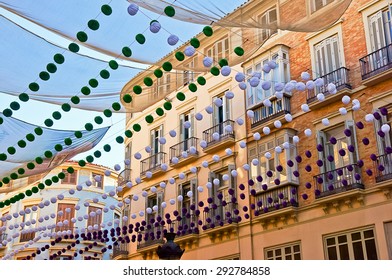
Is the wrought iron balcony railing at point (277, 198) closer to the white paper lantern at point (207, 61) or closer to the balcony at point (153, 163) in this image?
the balcony at point (153, 163)

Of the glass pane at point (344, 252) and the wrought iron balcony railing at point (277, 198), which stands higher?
the wrought iron balcony railing at point (277, 198)

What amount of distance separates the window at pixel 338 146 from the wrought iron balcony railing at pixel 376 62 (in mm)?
1450

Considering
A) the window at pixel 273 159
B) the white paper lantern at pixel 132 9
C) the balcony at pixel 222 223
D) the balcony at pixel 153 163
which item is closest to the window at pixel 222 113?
the window at pixel 273 159

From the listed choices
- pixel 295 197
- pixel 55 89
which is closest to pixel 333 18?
pixel 55 89

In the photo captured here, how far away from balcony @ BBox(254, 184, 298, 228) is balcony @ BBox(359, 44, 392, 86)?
3789 millimetres

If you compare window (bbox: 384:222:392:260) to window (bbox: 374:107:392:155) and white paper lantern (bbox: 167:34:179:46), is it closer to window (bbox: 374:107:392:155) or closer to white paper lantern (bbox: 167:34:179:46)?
window (bbox: 374:107:392:155)

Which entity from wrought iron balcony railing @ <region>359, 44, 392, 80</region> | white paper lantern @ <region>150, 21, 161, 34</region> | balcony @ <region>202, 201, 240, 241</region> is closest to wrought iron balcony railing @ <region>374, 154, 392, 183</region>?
wrought iron balcony railing @ <region>359, 44, 392, 80</region>

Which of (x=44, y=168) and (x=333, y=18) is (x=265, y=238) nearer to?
(x=44, y=168)

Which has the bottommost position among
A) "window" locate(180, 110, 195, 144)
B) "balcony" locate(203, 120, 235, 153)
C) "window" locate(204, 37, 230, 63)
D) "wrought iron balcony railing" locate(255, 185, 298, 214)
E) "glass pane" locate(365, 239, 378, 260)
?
"glass pane" locate(365, 239, 378, 260)

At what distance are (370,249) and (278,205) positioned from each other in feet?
9.56

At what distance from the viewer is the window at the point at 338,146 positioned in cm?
1532

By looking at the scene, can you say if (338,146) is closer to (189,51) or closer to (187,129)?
(187,129)

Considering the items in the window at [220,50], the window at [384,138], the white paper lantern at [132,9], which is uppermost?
the window at [384,138]

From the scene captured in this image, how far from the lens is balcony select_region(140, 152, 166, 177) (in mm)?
21828
